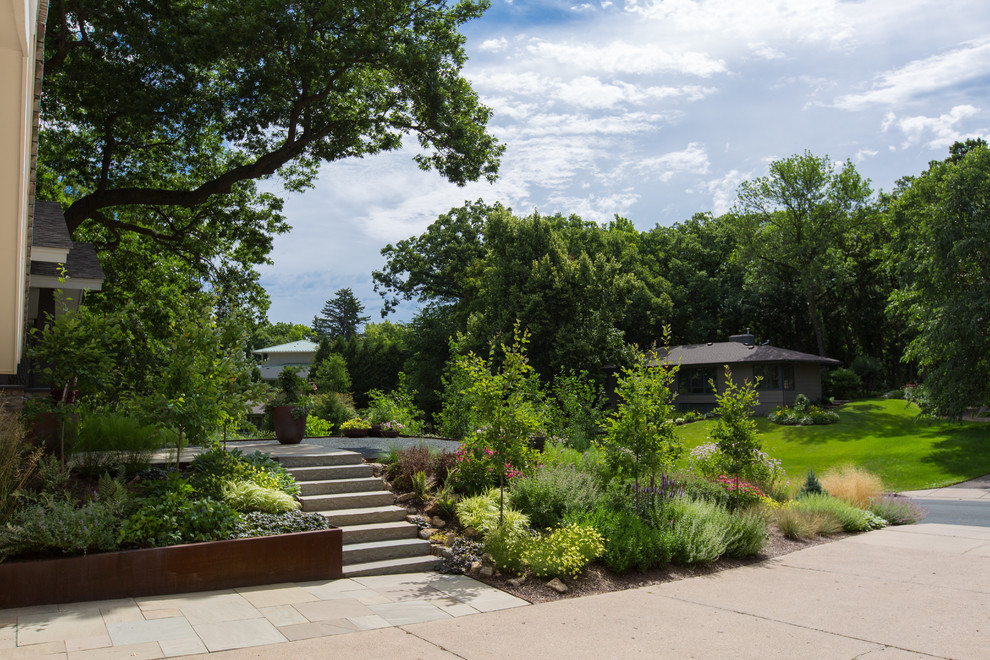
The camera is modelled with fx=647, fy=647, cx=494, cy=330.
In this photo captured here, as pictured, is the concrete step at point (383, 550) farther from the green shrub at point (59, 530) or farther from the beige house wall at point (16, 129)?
the beige house wall at point (16, 129)

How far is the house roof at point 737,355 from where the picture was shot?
32753mm

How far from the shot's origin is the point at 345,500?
8469mm

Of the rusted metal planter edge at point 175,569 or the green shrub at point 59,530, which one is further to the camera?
the green shrub at point 59,530

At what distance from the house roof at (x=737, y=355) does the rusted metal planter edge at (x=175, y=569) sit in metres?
26.6

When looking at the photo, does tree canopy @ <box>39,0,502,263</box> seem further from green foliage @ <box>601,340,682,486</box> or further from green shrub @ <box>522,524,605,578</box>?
green shrub @ <box>522,524,605,578</box>

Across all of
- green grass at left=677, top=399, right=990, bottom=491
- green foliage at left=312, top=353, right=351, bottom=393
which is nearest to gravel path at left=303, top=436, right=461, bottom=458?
green grass at left=677, top=399, right=990, bottom=491

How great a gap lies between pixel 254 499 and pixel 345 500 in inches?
55.4

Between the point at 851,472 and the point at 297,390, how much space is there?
35.7ft

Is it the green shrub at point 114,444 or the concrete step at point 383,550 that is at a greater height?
the green shrub at point 114,444

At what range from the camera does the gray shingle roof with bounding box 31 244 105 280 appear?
1100 cm

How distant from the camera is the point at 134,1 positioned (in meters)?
13.7

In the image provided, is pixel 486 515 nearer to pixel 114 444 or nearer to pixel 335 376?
pixel 114 444

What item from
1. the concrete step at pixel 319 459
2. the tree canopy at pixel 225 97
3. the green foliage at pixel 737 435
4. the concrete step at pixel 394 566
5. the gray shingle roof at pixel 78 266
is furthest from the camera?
the tree canopy at pixel 225 97

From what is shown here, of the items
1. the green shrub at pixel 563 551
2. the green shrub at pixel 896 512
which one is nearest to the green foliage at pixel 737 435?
the green shrub at pixel 896 512
